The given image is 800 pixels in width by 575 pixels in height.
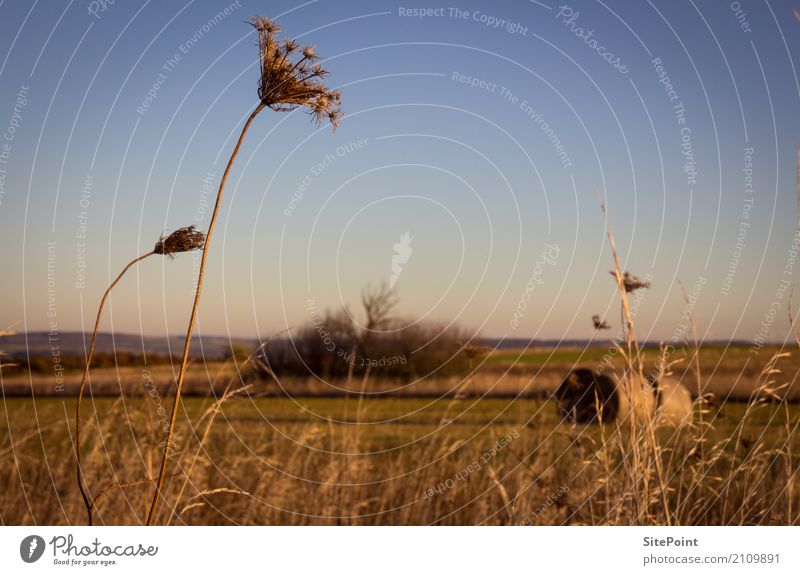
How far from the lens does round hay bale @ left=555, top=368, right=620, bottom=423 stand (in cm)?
321

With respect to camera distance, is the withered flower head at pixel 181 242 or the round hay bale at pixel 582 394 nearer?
the withered flower head at pixel 181 242

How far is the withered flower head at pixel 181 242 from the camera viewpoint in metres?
1.77

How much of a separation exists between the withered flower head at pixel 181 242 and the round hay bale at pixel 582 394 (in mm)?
1555

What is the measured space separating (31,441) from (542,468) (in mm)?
8587
